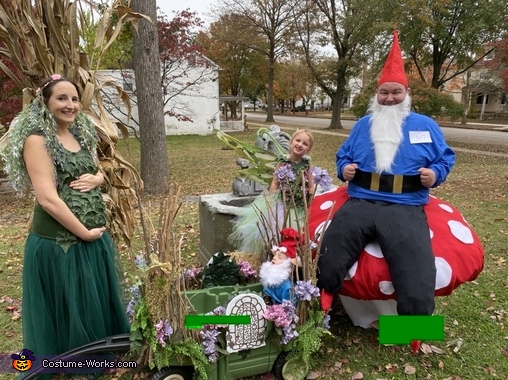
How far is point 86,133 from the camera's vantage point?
252 cm

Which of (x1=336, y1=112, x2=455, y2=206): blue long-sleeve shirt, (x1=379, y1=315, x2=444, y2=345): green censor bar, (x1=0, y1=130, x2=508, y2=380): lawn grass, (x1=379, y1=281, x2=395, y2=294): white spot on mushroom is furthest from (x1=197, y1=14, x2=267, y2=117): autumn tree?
(x1=379, y1=315, x2=444, y2=345): green censor bar

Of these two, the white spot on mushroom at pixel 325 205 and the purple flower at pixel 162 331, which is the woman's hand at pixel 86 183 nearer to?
the purple flower at pixel 162 331

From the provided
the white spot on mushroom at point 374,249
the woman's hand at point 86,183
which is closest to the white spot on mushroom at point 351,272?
the white spot on mushroom at point 374,249

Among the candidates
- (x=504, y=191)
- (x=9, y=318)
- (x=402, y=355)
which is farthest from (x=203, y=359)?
(x=504, y=191)

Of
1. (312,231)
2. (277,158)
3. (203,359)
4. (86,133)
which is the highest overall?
(86,133)

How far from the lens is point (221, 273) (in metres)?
2.64

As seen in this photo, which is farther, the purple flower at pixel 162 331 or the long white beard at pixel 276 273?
the long white beard at pixel 276 273

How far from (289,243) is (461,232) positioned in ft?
3.81

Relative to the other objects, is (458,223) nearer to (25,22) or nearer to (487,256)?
(487,256)

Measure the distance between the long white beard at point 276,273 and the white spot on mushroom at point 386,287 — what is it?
23.0 inches

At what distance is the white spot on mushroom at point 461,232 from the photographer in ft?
8.66

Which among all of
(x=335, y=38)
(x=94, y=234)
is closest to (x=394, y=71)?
(x=94, y=234)

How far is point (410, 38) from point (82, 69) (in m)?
13.8

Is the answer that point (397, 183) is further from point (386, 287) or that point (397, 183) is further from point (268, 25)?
point (268, 25)
